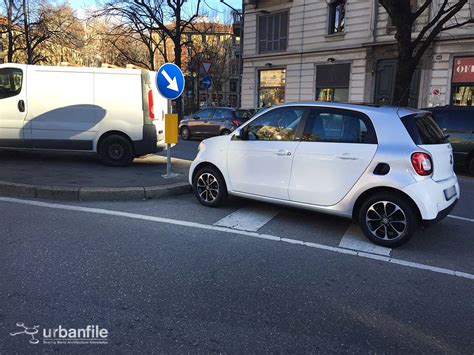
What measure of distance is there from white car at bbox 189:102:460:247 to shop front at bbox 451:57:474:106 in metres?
15.7

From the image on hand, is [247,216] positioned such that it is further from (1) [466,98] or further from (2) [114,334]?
(1) [466,98]

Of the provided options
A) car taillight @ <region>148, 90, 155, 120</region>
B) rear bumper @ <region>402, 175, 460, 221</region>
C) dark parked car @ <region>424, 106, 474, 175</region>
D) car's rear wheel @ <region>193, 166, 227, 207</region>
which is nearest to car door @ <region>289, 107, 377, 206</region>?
rear bumper @ <region>402, 175, 460, 221</region>

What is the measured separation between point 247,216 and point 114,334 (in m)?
3.18

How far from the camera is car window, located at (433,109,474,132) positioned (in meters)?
10.2

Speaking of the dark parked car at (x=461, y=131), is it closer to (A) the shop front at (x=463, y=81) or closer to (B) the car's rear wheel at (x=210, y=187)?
(B) the car's rear wheel at (x=210, y=187)

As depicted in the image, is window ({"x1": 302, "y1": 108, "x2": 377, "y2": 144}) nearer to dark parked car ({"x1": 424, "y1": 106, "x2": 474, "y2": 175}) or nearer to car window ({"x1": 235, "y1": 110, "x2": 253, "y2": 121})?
dark parked car ({"x1": 424, "y1": 106, "x2": 474, "y2": 175})

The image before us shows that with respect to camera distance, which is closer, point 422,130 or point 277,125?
point 422,130

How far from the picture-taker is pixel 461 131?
1027 centimetres

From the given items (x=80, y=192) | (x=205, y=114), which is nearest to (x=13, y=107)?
(x=80, y=192)

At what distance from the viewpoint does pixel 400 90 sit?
12867 millimetres

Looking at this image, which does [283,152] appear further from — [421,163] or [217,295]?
[217,295]

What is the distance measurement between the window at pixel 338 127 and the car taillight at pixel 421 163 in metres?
0.48

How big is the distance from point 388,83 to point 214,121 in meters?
9.62

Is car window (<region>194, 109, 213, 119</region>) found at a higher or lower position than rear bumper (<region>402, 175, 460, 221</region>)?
higher
